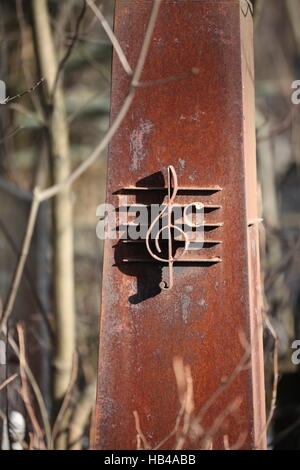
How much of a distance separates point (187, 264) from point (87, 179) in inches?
340

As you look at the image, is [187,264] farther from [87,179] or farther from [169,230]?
[87,179]

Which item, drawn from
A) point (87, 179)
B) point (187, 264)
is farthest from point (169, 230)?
point (87, 179)

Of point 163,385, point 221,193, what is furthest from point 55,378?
point 221,193

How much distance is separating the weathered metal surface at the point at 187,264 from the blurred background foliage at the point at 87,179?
→ 2.35 metres

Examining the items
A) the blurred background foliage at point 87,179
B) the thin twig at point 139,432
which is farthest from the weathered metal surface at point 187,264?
the blurred background foliage at point 87,179

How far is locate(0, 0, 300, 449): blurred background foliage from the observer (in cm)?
723

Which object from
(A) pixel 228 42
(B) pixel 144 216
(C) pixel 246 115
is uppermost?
(A) pixel 228 42

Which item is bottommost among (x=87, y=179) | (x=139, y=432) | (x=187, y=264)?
(x=139, y=432)

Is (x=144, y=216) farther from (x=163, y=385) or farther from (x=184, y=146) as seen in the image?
(x=163, y=385)

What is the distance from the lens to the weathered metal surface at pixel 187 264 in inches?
143

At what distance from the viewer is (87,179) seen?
39.8 ft

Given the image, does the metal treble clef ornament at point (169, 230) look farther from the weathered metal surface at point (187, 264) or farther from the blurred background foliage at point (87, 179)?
the blurred background foliage at point (87, 179)

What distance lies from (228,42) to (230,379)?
1.87 metres
